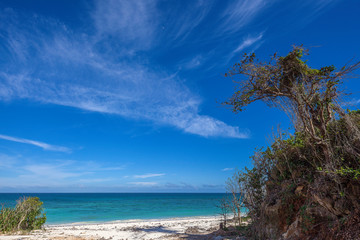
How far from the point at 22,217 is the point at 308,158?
17.6 metres

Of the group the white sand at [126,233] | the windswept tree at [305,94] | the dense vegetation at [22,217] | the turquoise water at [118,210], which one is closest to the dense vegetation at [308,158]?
the windswept tree at [305,94]

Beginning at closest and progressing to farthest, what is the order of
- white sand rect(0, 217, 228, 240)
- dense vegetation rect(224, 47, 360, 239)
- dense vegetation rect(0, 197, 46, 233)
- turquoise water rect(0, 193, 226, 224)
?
dense vegetation rect(224, 47, 360, 239) → white sand rect(0, 217, 228, 240) → dense vegetation rect(0, 197, 46, 233) → turquoise water rect(0, 193, 226, 224)

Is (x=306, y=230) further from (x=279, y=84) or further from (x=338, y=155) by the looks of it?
(x=279, y=84)

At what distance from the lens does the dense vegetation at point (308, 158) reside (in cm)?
629


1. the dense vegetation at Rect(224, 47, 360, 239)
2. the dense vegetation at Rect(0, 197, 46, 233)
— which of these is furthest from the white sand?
the dense vegetation at Rect(224, 47, 360, 239)

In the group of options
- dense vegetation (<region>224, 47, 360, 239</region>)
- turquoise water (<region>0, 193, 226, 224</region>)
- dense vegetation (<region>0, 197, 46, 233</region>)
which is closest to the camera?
dense vegetation (<region>224, 47, 360, 239</region>)

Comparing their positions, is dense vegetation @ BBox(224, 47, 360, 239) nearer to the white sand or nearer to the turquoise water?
the white sand

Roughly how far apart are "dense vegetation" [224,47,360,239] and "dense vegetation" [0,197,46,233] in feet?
49.1

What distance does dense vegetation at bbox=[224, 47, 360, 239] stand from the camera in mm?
6289

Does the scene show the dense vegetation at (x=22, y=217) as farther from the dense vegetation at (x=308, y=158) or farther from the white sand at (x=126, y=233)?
the dense vegetation at (x=308, y=158)

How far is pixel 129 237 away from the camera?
537 inches

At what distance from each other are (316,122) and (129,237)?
12.2 m

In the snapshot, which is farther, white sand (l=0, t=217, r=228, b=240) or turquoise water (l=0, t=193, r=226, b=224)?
turquoise water (l=0, t=193, r=226, b=224)

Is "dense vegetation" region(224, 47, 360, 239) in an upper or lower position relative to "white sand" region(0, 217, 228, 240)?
upper
